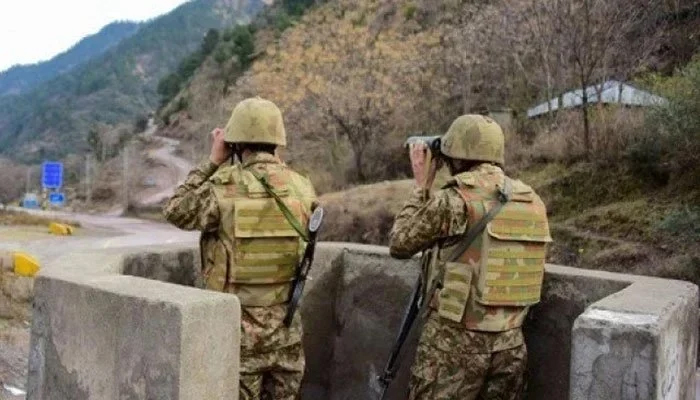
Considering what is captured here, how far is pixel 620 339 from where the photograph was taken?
2.34m

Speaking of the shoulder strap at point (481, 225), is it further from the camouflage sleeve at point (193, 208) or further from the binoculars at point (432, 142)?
the camouflage sleeve at point (193, 208)

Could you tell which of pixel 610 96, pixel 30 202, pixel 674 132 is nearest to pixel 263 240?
pixel 674 132

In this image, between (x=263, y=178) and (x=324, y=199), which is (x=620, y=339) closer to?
(x=263, y=178)

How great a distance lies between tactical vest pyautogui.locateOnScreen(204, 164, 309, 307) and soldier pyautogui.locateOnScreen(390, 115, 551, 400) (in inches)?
16.8

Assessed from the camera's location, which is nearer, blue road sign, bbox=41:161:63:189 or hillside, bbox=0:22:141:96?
blue road sign, bbox=41:161:63:189

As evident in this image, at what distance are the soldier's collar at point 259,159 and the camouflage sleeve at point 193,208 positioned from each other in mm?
185

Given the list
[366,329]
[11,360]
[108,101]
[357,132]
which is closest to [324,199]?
[357,132]

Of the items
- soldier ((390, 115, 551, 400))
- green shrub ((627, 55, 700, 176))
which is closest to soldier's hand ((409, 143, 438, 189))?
soldier ((390, 115, 551, 400))

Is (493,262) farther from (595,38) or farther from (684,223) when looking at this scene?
(595,38)

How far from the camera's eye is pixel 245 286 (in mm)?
3143

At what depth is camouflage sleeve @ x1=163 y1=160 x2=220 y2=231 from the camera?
121 inches

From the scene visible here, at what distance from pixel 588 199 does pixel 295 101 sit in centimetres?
1299

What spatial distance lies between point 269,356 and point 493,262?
0.94 meters

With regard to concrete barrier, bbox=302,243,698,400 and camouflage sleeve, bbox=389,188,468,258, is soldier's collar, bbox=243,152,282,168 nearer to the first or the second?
camouflage sleeve, bbox=389,188,468,258
